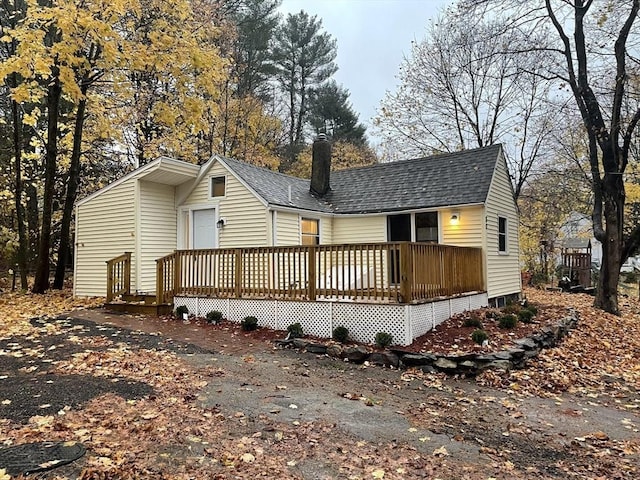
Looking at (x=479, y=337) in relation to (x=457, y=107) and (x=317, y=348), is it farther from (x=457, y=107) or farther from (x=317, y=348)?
(x=457, y=107)

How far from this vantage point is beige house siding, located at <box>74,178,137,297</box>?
42.3 feet

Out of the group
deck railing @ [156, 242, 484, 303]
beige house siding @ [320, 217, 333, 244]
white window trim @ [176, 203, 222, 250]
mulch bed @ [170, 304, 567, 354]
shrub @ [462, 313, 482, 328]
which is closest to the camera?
mulch bed @ [170, 304, 567, 354]

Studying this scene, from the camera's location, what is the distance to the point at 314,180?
1521cm

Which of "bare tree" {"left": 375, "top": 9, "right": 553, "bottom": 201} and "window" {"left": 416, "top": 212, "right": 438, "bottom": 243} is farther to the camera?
"bare tree" {"left": 375, "top": 9, "right": 553, "bottom": 201}

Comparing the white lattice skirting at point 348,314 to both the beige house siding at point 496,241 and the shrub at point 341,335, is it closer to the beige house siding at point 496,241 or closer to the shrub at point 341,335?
the shrub at point 341,335

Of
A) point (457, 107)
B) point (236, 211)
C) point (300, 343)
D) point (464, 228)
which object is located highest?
point (457, 107)

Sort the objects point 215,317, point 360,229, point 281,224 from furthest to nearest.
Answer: point 360,229
point 281,224
point 215,317

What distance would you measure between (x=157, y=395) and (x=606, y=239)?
1289 centimetres

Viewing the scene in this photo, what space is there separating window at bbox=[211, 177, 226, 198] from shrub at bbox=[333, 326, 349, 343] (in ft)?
20.2

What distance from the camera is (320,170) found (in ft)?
49.8

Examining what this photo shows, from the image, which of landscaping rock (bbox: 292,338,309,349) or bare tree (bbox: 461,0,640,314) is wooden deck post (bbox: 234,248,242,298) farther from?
bare tree (bbox: 461,0,640,314)

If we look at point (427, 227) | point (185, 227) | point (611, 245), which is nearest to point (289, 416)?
point (427, 227)

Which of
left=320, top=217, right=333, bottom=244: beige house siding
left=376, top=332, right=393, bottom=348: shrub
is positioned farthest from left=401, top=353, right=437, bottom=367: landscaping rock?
left=320, top=217, right=333, bottom=244: beige house siding

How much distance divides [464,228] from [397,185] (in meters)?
2.75
